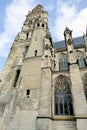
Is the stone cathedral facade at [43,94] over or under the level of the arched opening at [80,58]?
under

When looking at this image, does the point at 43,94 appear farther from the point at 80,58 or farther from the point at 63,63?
the point at 80,58

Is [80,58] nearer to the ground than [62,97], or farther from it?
farther from it

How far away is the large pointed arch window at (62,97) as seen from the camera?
11.0m

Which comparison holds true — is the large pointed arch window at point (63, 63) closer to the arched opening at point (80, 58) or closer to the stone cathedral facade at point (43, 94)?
the stone cathedral facade at point (43, 94)

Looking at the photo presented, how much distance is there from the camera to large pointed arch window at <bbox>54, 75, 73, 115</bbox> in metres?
11.0

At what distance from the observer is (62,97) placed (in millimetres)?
11766

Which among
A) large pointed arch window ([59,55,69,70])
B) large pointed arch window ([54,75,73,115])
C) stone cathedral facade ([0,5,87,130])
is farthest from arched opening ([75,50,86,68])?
large pointed arch window ([54,75,73,115])

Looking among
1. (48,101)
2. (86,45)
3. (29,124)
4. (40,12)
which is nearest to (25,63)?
(48,101)

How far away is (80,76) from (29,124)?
578 cm

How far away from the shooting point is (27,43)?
783 inches

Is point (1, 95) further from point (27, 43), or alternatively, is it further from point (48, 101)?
point (27, 43)

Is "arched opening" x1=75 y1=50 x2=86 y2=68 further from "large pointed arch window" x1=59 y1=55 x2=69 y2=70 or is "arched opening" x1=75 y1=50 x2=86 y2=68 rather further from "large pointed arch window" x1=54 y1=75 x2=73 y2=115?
"large pointed arch window" x1=54 y1=75 x2=73 y2=115

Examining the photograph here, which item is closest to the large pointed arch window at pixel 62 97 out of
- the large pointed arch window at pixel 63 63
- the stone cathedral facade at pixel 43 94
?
the stone cathedral facade at pixel 43 94

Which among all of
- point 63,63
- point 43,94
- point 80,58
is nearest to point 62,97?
point 43,94
